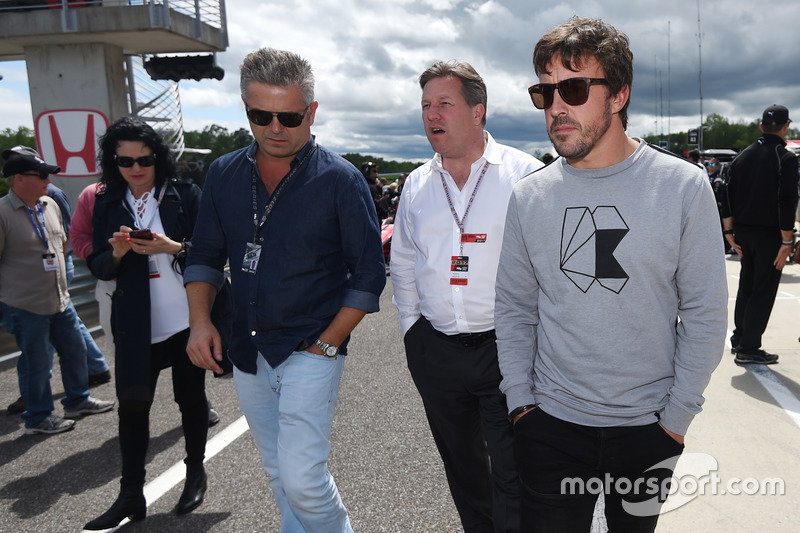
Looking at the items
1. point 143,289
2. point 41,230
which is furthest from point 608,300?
point 41,230

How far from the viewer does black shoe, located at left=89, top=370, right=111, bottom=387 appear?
575 centimetres

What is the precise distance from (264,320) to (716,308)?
1.68 meters

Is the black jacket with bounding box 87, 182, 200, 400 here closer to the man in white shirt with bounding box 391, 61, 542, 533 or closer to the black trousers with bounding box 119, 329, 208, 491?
the black trousers with bounding box 119, 329, 208, 491

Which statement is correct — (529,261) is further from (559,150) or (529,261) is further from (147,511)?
(147,511)

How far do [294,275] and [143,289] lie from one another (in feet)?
4.16

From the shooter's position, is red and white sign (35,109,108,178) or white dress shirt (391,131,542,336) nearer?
white dress shirt (391,131,542,336)

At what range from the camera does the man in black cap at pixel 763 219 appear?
5.22 metres

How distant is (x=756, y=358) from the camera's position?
5426 millimetres

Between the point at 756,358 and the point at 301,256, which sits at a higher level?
the point at 301,256

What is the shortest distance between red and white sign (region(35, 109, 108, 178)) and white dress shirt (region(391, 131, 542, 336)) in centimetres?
1241

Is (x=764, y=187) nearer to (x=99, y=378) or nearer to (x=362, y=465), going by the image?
(x=362, y=465)

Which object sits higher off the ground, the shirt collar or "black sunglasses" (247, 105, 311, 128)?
"black sunglasses" (247, 105, 311, 128)

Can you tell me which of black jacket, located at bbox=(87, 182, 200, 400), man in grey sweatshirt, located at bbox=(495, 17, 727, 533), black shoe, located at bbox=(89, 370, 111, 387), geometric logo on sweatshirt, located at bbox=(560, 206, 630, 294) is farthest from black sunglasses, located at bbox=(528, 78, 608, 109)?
black shoe, located at bbox=(89, 370, 111, 387)

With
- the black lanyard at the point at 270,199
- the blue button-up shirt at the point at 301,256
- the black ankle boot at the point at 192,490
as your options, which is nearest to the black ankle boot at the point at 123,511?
the black ankle boot at the point at 192,490
